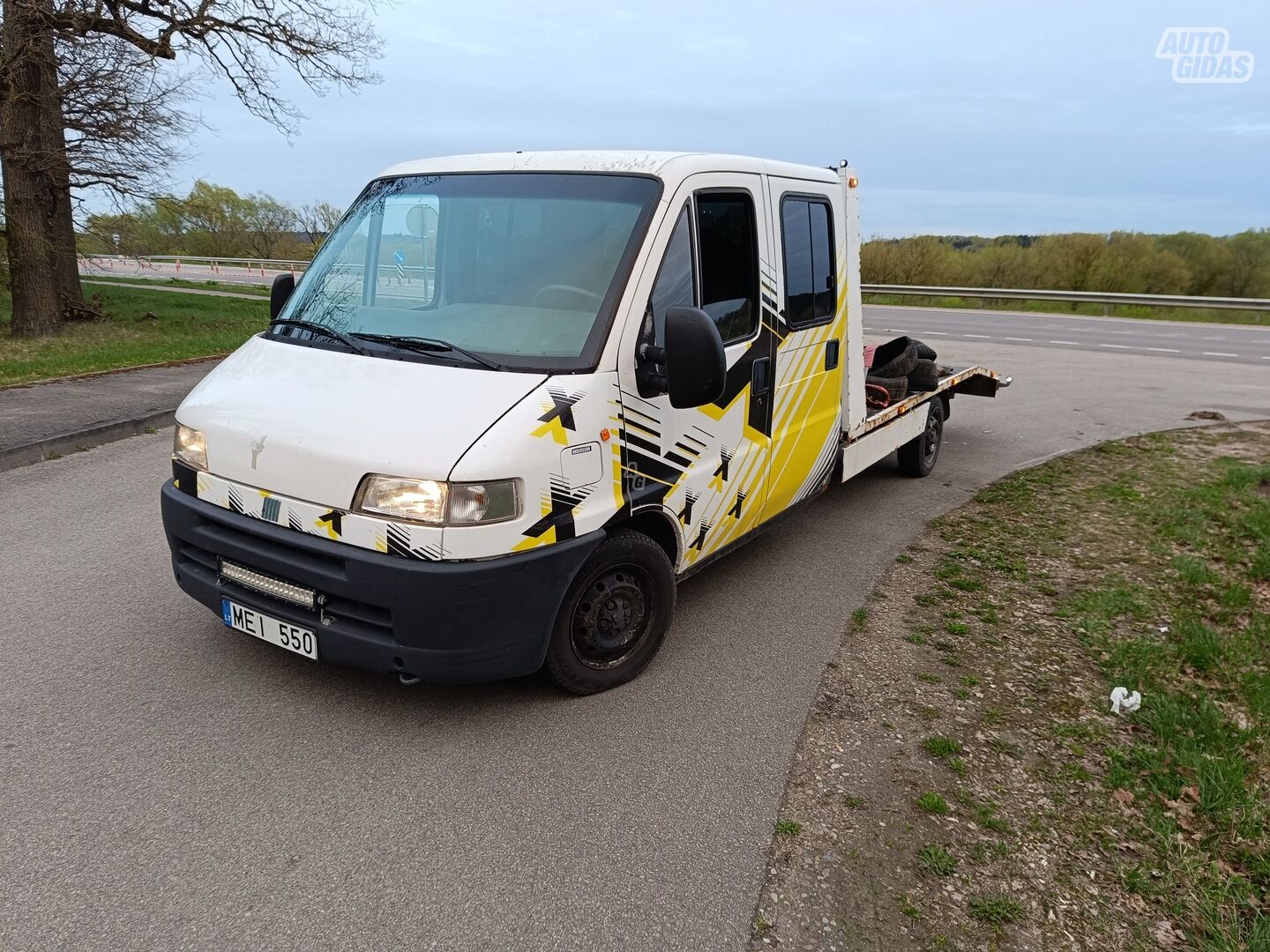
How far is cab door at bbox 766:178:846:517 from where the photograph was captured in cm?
477

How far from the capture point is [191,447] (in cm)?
378

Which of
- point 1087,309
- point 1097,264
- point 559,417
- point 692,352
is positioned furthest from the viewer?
point 1097,264

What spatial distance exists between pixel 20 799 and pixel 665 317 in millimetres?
2880

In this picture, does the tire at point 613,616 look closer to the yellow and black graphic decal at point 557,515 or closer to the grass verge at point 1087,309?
the yellow and black graphic decal at point 557,515

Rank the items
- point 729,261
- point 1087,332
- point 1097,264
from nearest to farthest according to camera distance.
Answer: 1. point 729,261
2. point 1087,332
3. point 1097,264

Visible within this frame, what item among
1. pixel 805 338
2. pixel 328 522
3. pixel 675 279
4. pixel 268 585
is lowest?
pixel 268 585

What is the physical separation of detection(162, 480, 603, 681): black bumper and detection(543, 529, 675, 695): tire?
0.14 meters

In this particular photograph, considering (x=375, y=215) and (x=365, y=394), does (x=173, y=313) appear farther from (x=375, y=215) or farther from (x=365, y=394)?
(x=365, y=394)

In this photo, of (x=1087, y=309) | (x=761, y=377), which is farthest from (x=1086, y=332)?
(x=761, y=377)

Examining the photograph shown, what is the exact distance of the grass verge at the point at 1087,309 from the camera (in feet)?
88.3

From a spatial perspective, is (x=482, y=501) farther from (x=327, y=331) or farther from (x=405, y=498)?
(x=327, y=331)

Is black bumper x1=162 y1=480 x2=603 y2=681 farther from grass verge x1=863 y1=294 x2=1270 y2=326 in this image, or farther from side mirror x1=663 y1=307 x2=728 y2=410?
grass verge x1=863 y1=294 x2=1270 y2=326

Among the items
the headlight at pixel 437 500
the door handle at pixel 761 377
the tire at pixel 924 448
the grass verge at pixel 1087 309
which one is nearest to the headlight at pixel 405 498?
the headlight at pixel 437 500

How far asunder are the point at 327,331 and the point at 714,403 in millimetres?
1819
